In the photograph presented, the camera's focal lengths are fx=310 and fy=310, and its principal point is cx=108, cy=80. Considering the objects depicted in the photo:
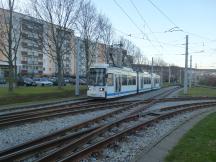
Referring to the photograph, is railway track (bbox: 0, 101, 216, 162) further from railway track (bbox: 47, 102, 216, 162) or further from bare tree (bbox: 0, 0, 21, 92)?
bare tree (bbox: 0, 0, 21, 92)

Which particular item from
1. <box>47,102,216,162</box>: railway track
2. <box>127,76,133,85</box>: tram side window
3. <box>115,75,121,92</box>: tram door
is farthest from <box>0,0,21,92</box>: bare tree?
<box>47,102,216,162</box>: railway track

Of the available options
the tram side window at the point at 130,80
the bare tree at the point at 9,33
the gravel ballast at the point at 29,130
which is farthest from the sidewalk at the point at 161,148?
the bare tree at the point at 9,33

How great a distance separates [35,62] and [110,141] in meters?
91.6

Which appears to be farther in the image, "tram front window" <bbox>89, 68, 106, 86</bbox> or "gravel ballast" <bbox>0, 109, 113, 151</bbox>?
"tram front window" <bbox>89, 68, 106, 86</bbox>

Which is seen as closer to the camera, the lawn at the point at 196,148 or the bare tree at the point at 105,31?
the lawn at the point at 196,148

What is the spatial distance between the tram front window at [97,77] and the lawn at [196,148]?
13401 millimetres

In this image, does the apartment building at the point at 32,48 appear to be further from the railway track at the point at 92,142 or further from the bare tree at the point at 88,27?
the railway track at the point at 92,142

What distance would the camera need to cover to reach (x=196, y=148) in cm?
934

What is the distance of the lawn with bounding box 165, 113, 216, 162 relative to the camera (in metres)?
8.11

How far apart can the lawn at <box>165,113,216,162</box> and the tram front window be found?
13.4m

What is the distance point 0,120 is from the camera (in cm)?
1322

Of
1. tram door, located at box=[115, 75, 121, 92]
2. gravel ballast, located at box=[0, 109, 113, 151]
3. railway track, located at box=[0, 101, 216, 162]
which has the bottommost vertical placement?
gravel ballast, located at box=[0, 109, 113, 151]

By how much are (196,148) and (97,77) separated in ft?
55.5

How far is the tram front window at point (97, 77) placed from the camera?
25.4 metres
